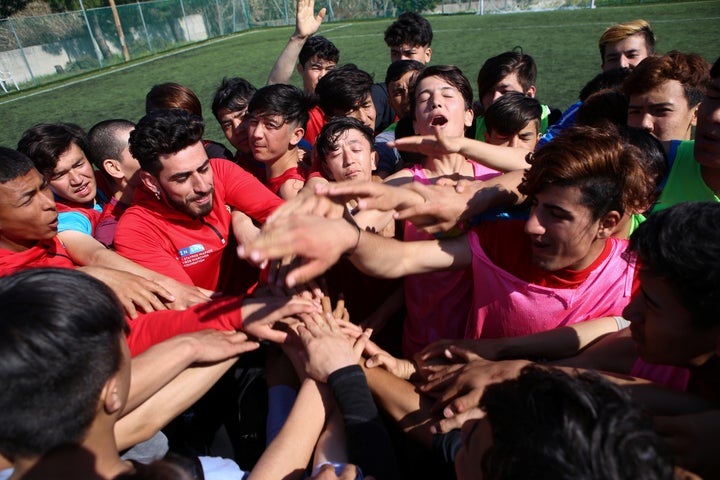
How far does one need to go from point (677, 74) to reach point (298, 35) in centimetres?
408

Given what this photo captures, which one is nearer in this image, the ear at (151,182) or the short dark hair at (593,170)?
the short dark hair at (593,170)

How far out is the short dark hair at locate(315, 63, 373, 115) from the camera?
15.1 ft

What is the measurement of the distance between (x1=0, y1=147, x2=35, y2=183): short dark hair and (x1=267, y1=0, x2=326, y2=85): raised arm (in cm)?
335

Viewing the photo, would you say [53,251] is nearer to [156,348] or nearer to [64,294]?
[156,348]

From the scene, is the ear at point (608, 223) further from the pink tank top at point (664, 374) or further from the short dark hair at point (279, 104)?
the short dark hair at point (279, 104)

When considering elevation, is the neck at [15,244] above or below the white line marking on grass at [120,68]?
above

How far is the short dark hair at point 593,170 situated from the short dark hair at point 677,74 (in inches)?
55.6

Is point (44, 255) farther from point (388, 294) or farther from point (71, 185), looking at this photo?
point (388, 294)

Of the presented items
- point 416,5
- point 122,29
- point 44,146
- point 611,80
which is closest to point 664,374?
point 611,80

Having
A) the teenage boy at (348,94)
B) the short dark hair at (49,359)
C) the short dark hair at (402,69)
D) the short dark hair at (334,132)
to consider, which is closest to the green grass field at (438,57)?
the short dark hair at (402,69)

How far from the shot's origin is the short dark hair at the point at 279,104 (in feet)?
13.0

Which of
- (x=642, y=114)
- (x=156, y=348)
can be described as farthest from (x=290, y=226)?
(x=642, y=114)

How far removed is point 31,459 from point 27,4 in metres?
43.6

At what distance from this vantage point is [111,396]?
57.4 inches
